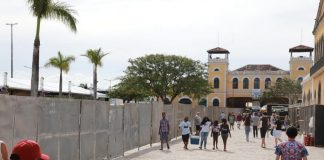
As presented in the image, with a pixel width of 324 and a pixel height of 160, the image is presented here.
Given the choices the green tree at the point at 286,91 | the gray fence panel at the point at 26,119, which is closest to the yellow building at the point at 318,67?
the gray fence panel at the point at 26,119

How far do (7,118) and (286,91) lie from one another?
3464 inches

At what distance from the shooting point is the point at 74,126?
13414mm

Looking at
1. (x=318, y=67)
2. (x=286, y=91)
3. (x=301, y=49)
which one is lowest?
(x=286, y=91)

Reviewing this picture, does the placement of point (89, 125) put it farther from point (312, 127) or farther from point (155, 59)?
point (155, 59)

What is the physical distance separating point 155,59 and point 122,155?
213 ft

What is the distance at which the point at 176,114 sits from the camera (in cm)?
3162

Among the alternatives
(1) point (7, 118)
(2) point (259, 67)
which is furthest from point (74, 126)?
(2) point (259, 67)

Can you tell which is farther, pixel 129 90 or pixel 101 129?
pixel 129 90

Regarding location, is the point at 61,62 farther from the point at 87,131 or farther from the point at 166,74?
the point at 87,131

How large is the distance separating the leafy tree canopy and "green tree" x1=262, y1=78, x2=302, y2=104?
1797 centimetres

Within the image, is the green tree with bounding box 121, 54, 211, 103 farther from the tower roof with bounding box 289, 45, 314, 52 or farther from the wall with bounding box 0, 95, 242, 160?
the wall with bounding box 0, 95, 242, 160

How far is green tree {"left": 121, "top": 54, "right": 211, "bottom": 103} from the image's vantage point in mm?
82750

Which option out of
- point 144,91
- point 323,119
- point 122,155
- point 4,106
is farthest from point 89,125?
point 144,91

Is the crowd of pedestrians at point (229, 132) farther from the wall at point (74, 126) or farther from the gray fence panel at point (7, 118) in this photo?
the gray fence panel at point (7, 118)
